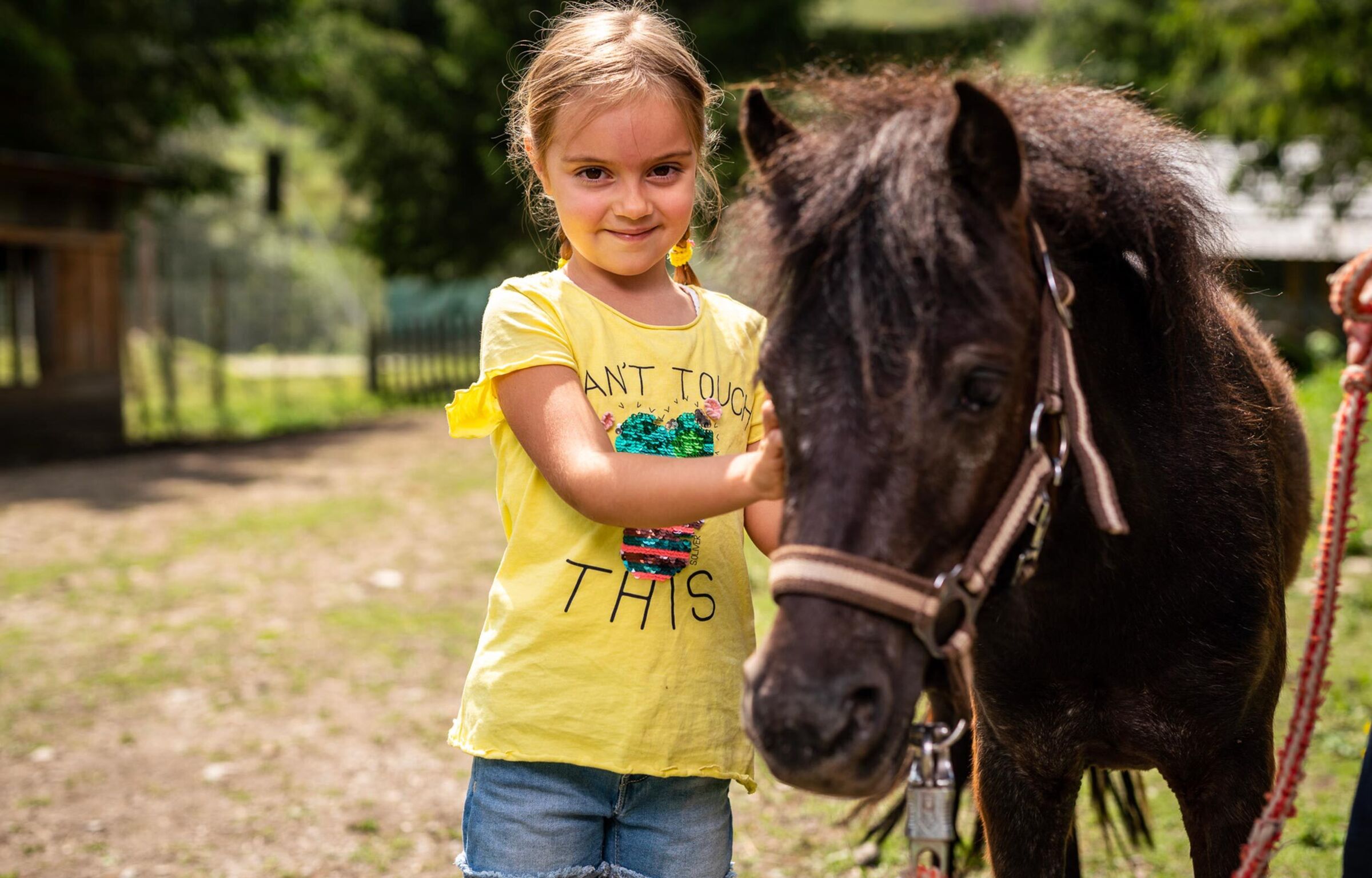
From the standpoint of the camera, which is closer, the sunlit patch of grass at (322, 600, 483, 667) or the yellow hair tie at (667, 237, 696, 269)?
the yellow hair tie at (667, 237, 696, 269)

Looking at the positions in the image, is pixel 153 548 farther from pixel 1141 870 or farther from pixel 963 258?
pixel 963 258

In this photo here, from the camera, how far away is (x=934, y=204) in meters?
1.54

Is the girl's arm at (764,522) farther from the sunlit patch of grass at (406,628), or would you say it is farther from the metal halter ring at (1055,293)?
the sunlit patch of grass at (406,628)

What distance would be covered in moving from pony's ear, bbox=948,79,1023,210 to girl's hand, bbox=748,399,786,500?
1.34ft

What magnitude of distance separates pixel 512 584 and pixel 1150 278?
119 cm

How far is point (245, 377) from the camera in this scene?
19.8 meters

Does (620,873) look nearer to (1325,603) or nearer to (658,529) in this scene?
(658,529)

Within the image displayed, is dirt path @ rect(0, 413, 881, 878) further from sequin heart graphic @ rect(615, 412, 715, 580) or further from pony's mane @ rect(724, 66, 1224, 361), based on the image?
pony's mane @ rect(724, 66, 1224, 361)

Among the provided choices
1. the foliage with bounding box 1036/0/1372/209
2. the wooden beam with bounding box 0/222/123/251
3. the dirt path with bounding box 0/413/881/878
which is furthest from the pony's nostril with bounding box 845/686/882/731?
the wooden beam with bounding box 0/222/123/251

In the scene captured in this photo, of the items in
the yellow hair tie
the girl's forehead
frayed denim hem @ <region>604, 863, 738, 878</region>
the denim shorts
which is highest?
the girl's forehead

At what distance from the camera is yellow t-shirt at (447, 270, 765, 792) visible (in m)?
2.00

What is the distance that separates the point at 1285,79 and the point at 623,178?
1408 centimetres

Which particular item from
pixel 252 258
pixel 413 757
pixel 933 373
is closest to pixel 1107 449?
pixel 933 373

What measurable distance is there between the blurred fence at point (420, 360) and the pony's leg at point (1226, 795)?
17.9 m
